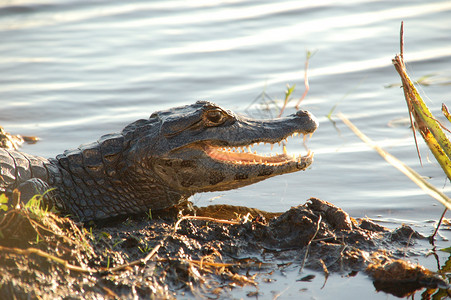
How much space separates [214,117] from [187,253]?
1283 millimetres

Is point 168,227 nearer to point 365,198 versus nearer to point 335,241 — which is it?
point 335,241

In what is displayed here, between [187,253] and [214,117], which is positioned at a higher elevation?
[214,117]

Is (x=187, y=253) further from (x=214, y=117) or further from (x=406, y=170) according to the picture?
(x=406, y=170)

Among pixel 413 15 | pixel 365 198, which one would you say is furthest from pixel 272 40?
pixel 365 198

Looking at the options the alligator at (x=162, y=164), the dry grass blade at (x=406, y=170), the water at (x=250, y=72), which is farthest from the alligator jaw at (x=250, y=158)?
the dry grass blade at (x=406, y=170)

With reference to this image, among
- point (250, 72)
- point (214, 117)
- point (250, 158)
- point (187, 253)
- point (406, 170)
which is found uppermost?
point (250, 72)

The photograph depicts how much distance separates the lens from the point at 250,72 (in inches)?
320

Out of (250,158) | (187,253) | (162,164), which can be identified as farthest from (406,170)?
(162,164)

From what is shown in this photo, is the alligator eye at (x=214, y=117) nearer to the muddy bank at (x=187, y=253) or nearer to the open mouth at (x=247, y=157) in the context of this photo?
the open mouth at (x=247, y=157)

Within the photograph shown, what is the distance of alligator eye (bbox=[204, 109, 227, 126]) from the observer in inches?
179

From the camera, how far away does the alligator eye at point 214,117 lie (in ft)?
14.9

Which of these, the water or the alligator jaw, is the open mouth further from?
the water

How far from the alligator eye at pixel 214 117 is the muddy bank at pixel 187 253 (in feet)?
2.53

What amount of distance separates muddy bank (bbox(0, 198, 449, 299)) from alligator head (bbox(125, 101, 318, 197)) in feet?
1.26
